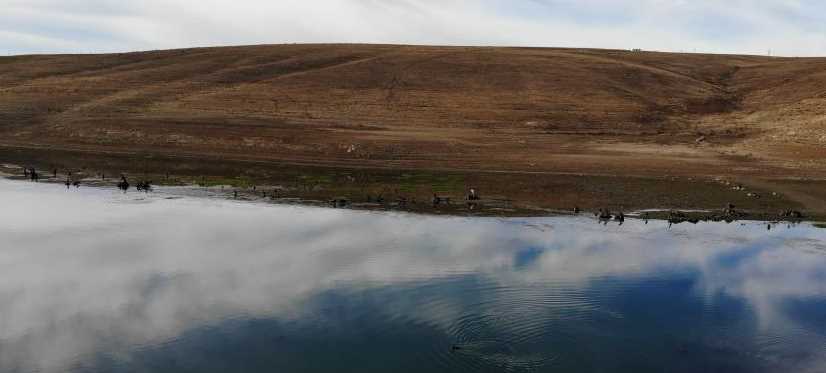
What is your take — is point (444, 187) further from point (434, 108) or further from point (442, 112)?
point (434, 108)

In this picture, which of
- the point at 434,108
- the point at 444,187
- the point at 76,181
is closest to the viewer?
the point at 444,187

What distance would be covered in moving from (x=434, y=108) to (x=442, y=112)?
1.76 metres

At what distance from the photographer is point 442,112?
70.7 metres

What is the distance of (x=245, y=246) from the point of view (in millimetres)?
26891

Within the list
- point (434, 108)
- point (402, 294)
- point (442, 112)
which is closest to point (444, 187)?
point (402, 294)

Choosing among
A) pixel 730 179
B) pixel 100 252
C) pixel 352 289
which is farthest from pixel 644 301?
pixel 730 179

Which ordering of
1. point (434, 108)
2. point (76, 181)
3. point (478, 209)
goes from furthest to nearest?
point (434, 108)
point (76, 181)
point (478, 209)

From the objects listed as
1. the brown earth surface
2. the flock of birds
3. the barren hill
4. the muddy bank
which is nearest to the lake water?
the muddy bank

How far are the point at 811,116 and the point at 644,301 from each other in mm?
51596

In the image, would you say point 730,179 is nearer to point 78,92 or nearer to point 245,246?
point 245,246

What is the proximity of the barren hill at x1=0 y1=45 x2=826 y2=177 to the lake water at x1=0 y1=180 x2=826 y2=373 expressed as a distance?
749 inches

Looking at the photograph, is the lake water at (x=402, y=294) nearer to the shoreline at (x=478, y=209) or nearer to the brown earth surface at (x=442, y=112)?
the shoreline at (x=478, y=209)

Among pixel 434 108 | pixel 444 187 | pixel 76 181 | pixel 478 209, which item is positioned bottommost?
pixel 478 209

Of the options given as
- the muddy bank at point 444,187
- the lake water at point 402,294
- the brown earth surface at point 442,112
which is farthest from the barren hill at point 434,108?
the lake water at point 402,294
